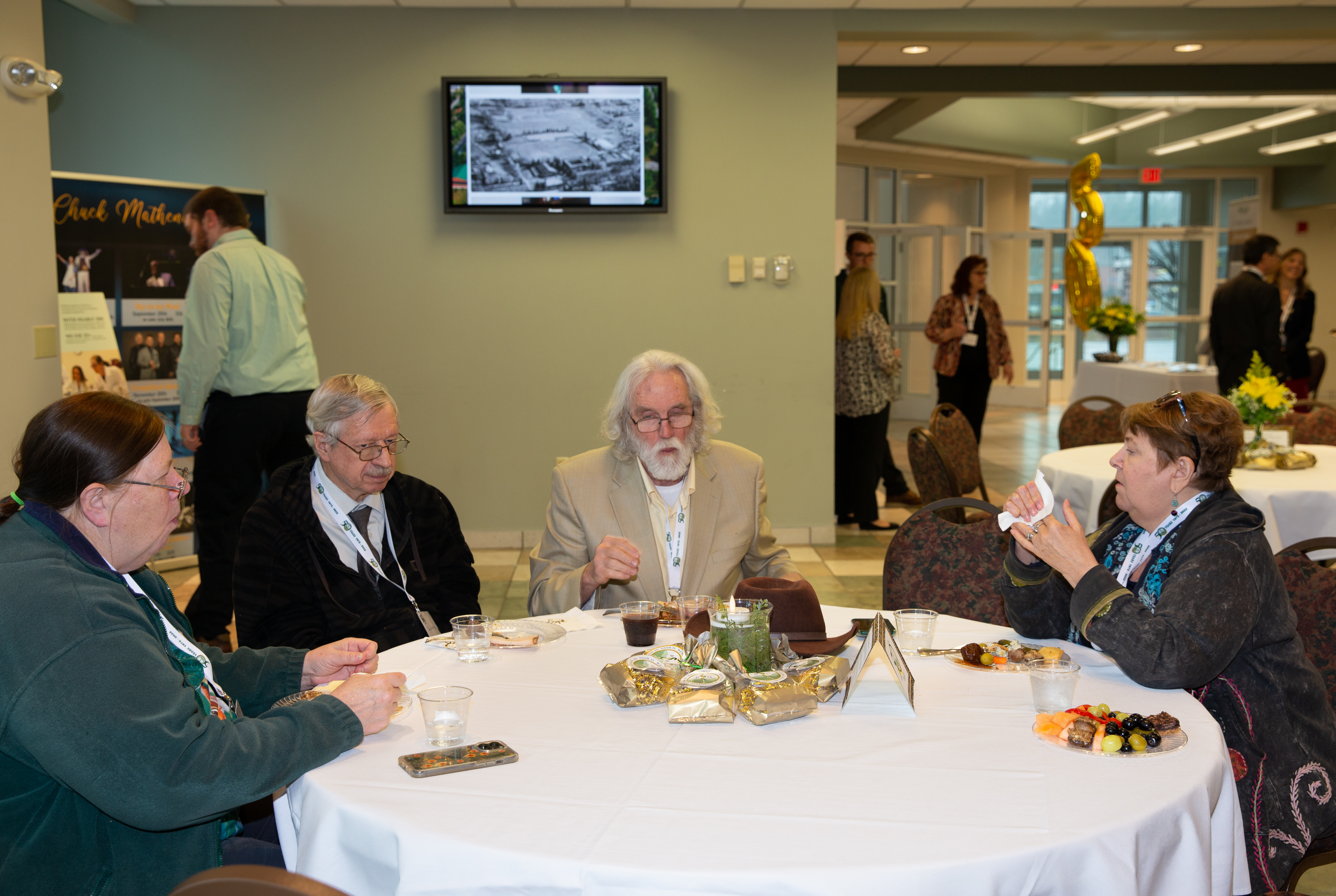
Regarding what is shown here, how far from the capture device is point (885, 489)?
8.18 metres

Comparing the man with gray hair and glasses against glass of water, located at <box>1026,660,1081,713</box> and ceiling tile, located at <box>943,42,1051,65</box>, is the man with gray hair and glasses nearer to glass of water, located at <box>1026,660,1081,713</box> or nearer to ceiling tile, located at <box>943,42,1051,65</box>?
glass of water, located at <box>1026,660,1081,713</box>

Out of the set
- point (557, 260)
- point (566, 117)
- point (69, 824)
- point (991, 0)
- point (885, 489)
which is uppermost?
point (991, 0)

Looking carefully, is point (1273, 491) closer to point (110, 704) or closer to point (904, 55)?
point (110, 704)

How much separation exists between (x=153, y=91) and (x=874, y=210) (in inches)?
354

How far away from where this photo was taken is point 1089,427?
562cm

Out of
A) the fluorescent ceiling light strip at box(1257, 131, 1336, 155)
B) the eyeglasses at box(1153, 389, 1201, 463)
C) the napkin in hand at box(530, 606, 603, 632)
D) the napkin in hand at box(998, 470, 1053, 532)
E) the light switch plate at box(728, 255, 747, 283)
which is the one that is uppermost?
the fluorescent ceiling light strip at box(1257, 131, 1336, 155)

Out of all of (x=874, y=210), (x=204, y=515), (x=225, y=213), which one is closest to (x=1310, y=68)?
(x=874, y=210)

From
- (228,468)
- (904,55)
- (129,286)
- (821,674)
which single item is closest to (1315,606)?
(821,674)

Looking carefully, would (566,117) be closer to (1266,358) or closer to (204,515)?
(204,515)

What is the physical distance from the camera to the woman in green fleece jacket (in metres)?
1.36

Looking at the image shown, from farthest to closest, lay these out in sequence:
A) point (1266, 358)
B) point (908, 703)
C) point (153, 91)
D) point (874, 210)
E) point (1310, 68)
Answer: point (874, 210) < point (1310, 68) < point (1266, 358) < point (153, 91) < point (908, 703)

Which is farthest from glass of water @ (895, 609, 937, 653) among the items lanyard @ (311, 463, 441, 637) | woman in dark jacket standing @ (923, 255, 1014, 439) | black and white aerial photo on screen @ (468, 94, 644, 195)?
woman in dark jacket standing @ (923, 255, 1014, 439)

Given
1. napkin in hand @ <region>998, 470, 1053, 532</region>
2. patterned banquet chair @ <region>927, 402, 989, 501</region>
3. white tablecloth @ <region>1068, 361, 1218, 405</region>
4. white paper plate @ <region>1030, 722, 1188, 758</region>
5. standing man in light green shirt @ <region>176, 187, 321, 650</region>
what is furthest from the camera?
white tablecloth @ <region>1068, 361, 1218, 405</region>

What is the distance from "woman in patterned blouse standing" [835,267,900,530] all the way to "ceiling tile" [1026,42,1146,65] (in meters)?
2.08
